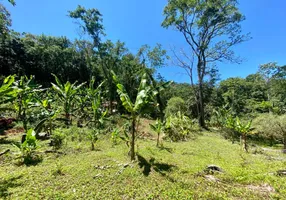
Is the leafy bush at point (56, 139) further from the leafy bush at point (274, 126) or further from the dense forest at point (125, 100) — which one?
the leafy bush at point (274, 126)

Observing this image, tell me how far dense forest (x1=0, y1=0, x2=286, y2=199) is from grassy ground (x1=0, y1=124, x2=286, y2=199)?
9 centimetres

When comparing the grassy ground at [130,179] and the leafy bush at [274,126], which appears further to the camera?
the leafy bush at [274,126]

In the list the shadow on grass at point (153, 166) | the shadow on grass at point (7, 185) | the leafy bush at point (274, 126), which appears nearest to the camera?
the shadow on grass at point (7, 185)

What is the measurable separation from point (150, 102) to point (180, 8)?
15.0 metres

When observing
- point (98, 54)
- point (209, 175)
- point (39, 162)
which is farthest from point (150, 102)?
point (98, 54)

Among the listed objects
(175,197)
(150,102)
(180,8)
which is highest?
(180,8)

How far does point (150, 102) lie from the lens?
5855 mm

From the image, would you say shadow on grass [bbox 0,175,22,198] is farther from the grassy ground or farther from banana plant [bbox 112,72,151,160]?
banana plant [bbox 112,72,151,160]

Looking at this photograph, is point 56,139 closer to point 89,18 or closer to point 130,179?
point 130,179

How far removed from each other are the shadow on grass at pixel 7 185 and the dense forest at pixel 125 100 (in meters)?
0.05

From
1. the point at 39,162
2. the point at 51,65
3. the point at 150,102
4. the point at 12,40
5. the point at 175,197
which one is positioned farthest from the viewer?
the point at 51,65

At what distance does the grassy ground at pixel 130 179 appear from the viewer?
3.80 meters

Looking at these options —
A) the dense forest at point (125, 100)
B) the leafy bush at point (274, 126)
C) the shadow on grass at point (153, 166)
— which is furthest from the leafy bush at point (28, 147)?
the leafy bush at point (274, 126)

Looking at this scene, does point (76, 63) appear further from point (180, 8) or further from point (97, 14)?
point (180, 8)
